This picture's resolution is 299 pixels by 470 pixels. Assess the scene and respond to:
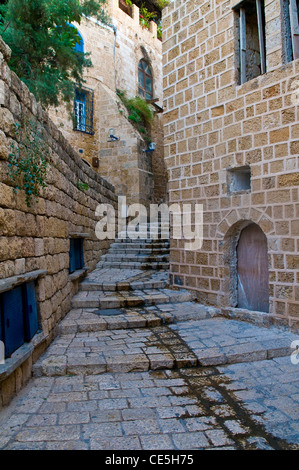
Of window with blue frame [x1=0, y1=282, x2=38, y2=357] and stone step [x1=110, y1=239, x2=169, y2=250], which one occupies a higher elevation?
stone step [x1=110, y1=239, x2=169, y2=250]

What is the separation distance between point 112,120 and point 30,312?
11.6 metres

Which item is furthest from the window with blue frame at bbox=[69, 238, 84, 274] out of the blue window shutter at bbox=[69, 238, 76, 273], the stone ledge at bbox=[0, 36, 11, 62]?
the stone ledge at bbox=[0, 36, 11, 62]

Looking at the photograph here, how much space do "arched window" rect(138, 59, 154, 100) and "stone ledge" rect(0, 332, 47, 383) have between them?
14.9 m

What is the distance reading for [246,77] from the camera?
5.09 m

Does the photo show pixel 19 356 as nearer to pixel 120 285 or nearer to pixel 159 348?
pixel 159 348

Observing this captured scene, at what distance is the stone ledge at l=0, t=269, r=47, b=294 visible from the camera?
2.49 meters

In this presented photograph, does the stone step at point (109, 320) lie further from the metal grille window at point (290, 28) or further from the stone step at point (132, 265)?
the metal grille window at point (290, 28)

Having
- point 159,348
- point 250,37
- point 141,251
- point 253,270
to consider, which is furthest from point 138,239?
point 159,348

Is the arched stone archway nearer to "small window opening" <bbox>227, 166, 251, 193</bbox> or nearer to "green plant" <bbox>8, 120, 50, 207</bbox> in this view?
"small window opening" <bbox>227, 166, 251, 193</bbox>

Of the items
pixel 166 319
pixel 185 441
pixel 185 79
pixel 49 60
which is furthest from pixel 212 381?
pixel 49 60
